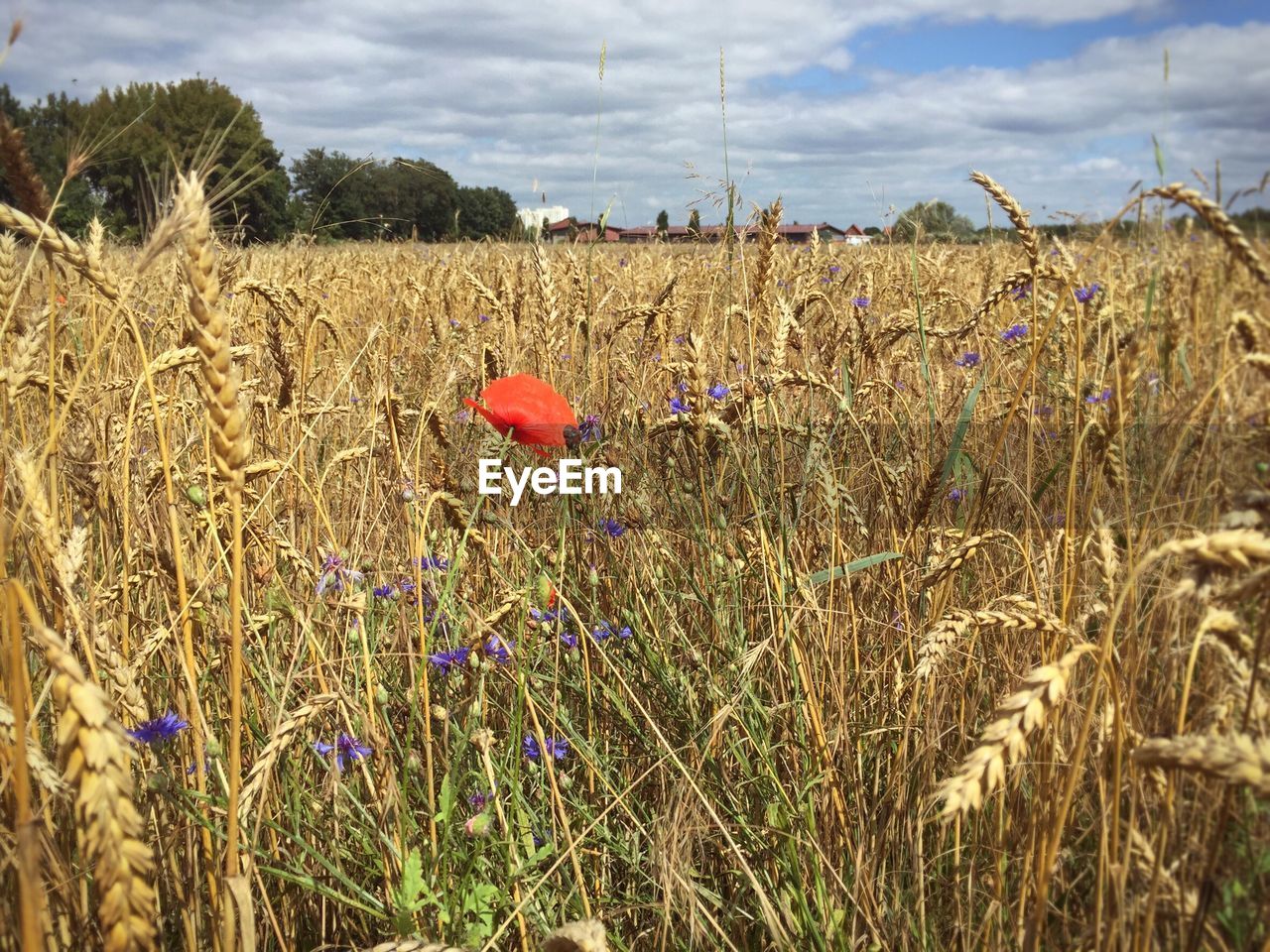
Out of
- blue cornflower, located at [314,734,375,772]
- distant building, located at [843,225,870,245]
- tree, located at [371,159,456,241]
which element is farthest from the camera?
distant building, located at [843,225,870,245]

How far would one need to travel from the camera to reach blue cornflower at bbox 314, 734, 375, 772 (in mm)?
1251

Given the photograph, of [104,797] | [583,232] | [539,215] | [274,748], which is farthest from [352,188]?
[104,797]

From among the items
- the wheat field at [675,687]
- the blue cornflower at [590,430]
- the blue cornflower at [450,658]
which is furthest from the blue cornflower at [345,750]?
the blue cornflower at [590,430]

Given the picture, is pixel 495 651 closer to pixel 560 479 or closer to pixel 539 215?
pixel 560 479

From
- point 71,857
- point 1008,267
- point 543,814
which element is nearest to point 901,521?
point 543,814

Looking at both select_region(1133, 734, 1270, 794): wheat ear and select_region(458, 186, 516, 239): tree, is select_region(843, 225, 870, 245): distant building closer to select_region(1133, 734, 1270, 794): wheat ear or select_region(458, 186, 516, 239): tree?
select_region(458, 186, 516, 239): tree

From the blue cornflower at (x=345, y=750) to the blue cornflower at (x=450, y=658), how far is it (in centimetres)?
16

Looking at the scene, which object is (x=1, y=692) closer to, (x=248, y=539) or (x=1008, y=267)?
(x=248, y=539)

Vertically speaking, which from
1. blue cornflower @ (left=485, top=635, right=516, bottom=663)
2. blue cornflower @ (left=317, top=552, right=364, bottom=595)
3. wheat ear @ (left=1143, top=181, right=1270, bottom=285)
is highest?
wheat ear @ (left=1143, top=181, right=1270, bottom=285)

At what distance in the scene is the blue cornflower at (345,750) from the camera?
1251 mm

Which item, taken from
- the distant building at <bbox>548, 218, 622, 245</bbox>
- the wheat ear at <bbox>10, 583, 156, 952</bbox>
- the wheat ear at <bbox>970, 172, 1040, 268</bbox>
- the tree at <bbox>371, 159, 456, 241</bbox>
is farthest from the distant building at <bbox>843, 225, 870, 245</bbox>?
the wheat ear at <bbox>10, 583, 156, 952</bbox>

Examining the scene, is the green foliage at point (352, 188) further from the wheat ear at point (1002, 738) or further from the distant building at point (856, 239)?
the distant building at point (856, 239)

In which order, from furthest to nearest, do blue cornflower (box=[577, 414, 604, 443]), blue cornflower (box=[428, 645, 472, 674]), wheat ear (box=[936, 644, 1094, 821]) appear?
blue cornflower (box=[577, 414, 604, 443]), blue cornflower (box=[428, 645, 472, 674]), wheat ear (box=[936, 644, 1094, 821])

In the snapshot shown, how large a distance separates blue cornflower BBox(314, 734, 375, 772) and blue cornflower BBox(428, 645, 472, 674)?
16 centimetres
